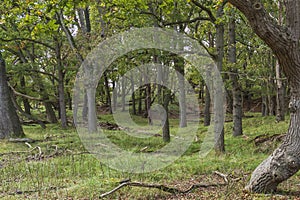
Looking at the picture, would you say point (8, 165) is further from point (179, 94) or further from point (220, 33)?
point (179, 94)

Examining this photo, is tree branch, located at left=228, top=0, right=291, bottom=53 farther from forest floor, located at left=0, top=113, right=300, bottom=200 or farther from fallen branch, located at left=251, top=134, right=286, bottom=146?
fallen branch, located at left=251, top=134, right=286, bottom=146

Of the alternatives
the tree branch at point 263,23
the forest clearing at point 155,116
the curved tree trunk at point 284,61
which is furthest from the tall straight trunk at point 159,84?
the tree branch at point 263,23

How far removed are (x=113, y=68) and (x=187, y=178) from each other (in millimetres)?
8239

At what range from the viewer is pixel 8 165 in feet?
24.7

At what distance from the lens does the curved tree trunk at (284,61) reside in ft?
13.7

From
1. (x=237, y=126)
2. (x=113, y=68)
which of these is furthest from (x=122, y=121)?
(x=237, y=126)

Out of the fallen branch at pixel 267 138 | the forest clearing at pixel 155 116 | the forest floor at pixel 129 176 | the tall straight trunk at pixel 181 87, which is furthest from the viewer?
the tall straight trunk at pixel 181 87

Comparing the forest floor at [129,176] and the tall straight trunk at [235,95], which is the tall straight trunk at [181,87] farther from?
the forest floor at [129,176]

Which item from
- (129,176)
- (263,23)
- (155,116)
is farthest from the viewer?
(155,116)

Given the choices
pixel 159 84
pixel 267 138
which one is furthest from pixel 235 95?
pixel 159 84

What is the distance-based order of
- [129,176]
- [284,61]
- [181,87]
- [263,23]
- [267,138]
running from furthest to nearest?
1. [181,87]
2. [267,138]
3. [129,176]
4. [284,61]
5. [263,23]

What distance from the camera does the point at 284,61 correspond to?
441 cm

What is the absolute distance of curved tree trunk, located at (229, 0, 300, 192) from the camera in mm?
4176

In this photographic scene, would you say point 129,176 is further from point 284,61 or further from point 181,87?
point 181,87
